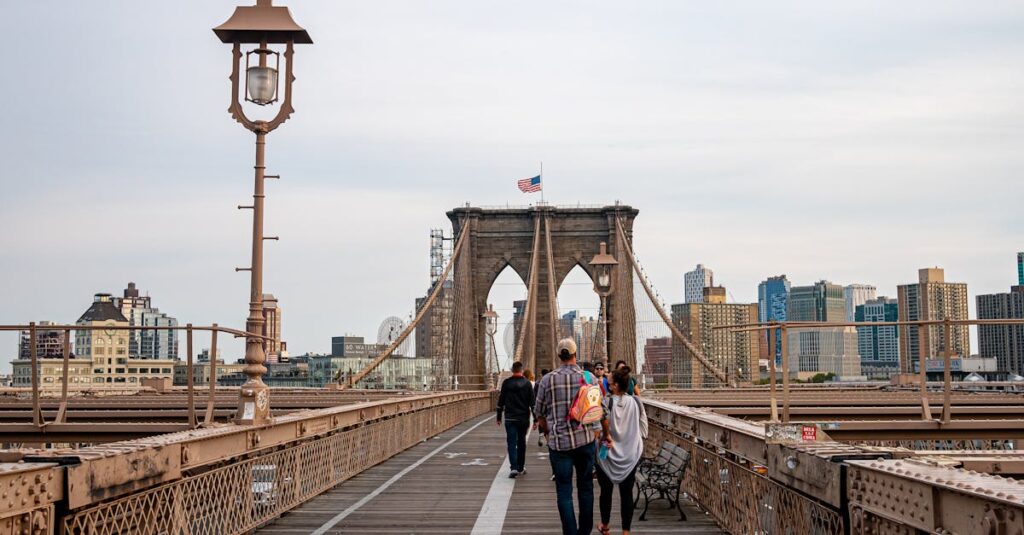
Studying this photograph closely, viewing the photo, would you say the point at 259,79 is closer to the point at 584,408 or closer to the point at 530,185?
the point at 584,408

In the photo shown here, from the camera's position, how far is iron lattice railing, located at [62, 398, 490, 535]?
679 cm

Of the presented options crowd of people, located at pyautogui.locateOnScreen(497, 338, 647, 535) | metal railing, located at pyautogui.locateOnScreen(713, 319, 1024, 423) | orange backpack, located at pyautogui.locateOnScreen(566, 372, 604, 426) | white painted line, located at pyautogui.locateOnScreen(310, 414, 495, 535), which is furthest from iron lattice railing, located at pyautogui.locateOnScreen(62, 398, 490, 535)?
metal railing, located at pyautogui.locateOnScreen(713, 319, 1024, 423)

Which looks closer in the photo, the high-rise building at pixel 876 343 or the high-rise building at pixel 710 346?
the high-rise building at pixel 710 346

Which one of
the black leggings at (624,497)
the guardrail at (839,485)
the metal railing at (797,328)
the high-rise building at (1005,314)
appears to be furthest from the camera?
the high-rise building at (1005,314)

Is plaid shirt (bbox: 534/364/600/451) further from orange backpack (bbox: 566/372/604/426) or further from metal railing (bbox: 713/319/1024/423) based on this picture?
metal railing (bbox: 713/319/1024/423)

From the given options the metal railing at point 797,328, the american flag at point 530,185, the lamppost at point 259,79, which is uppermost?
the american flag at point 530,185

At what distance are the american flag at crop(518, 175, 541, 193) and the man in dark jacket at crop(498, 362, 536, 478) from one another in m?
50.9

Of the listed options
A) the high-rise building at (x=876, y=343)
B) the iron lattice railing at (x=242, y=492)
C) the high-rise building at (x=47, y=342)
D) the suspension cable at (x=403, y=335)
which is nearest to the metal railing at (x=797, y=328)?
the iron lattice railing at (x=242, y=492)

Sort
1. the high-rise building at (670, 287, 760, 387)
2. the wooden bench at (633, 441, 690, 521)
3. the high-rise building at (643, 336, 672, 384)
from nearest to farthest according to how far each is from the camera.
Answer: the wooden bench at (633, 441, 690, 521)
the high-rise building at (670, 287, 760, 387)
the high-rise building at (643, 336, 672, 384)

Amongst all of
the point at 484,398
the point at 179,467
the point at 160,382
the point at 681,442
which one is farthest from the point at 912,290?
the point at 179,467

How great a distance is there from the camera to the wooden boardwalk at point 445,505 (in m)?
10.0

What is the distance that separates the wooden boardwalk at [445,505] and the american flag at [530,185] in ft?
162

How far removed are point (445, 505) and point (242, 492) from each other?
2.80 m

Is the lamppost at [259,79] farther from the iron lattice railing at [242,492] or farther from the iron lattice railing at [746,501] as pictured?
the iron lattice railing at [746,501]
